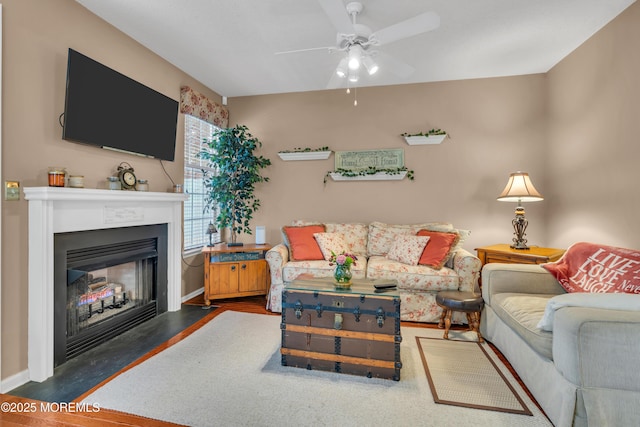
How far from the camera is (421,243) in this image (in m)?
3.26

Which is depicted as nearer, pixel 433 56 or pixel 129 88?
pixel 129 88

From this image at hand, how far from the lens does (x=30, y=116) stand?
1998 millimetres

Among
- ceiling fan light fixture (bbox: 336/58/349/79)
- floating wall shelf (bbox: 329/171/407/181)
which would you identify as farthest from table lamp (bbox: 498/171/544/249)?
ceiling fan light fixture (bbox: 336/58/349/79)

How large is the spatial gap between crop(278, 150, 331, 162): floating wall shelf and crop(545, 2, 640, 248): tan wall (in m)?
2.74

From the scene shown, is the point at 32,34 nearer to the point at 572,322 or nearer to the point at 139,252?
the point at 139,252

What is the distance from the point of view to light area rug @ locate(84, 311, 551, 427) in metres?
1.62

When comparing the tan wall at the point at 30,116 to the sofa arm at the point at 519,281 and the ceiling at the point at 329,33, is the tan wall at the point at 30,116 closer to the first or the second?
the ceiling at the point at 329,33

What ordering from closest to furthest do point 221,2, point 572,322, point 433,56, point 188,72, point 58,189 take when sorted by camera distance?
point 572,322
point 58,189
point 221,2
point 433,56
point 188,72

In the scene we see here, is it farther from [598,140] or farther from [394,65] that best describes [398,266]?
[598,140]

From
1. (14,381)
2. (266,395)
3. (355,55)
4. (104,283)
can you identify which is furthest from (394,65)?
(14,381)

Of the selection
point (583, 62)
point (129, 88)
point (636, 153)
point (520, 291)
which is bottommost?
point (520, 291)

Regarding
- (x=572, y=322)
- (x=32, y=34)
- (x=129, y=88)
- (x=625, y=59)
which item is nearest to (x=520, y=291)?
(x=572, y=322)

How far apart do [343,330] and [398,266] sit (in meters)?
1.25

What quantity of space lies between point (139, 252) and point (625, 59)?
4.71 m
